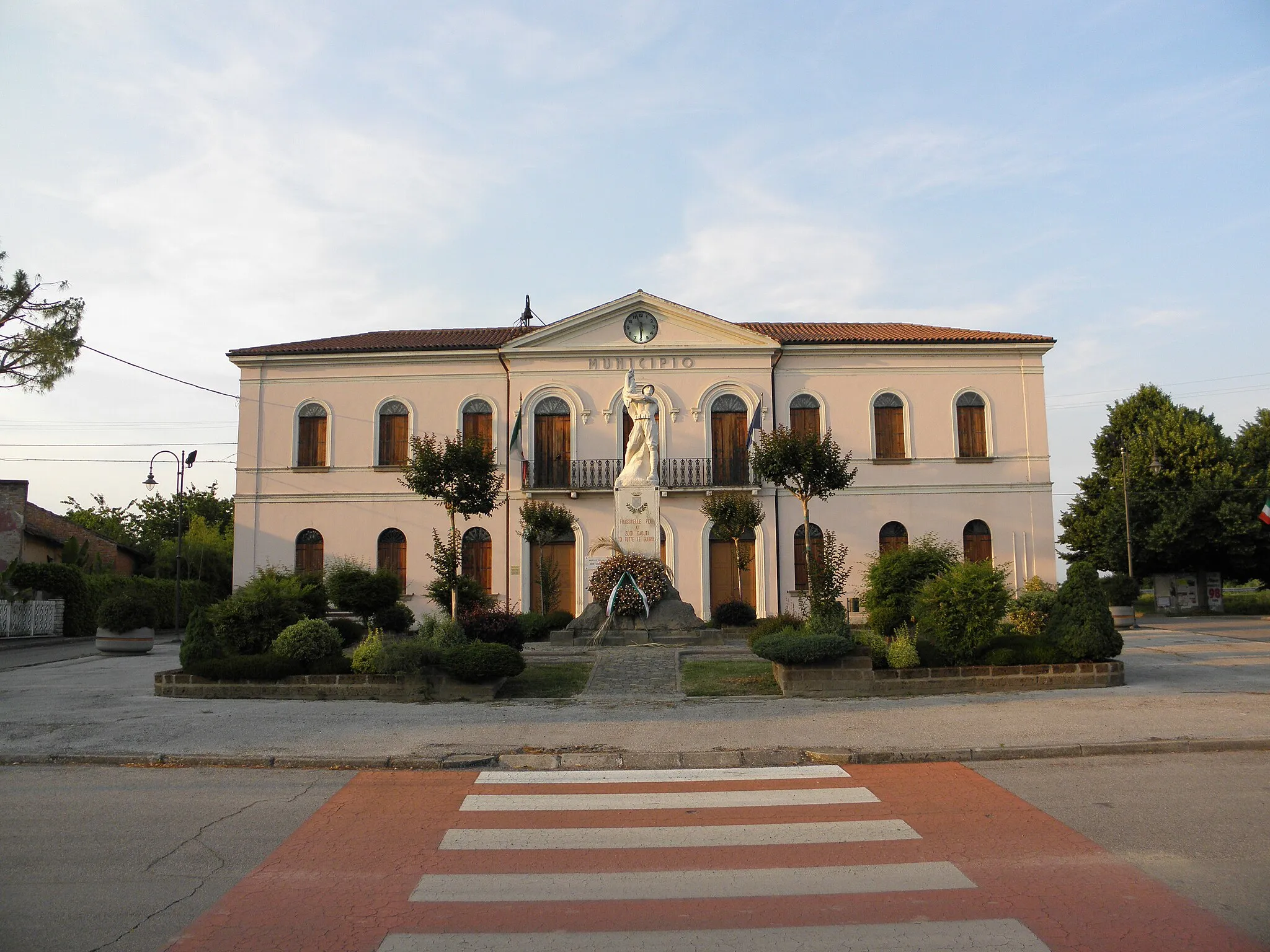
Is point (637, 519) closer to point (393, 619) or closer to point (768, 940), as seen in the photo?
point (393, 619)

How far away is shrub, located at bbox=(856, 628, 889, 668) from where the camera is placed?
13.1 metres

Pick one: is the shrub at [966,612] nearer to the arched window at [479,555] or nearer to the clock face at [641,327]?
the arched window at [479,555]

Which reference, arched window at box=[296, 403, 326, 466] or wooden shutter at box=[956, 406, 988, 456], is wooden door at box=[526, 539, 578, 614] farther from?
wooden shutter at box=[956, 406, 988, 456]

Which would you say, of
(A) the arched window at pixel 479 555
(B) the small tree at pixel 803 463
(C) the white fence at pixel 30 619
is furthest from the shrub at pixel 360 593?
(C) the white fence at pixel 30 619

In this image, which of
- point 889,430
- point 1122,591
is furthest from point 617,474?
point 1122,591

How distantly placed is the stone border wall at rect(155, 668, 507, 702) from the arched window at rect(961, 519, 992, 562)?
21.8 meters

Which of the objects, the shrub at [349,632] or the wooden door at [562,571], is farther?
the wooden door at [562,571]

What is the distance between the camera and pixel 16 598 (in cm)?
2784

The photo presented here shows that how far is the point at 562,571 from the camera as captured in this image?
3048 cm

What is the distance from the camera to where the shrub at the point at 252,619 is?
13.4 meters

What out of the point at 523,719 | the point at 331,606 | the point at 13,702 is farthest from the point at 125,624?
the point at 523,719

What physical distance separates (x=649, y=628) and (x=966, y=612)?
7.27 metres

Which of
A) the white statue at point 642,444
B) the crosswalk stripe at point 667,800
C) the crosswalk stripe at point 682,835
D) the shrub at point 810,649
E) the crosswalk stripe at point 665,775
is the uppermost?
the white statue at point 642,444

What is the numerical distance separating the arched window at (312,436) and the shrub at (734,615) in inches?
629
